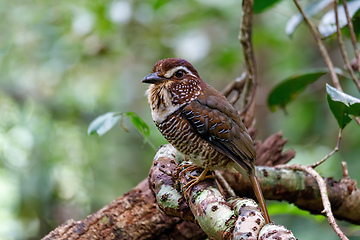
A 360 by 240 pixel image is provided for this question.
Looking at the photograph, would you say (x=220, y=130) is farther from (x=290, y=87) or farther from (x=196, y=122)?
(x=290, y=87)

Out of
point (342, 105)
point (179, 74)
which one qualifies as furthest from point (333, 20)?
point (179, 74)

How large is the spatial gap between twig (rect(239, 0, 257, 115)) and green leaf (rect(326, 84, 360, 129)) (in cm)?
107

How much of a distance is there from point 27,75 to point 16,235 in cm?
191

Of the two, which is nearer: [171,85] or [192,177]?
[192,177]

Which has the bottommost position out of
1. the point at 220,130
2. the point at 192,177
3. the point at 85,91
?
the point at 192,177

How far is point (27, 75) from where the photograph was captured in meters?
5.33

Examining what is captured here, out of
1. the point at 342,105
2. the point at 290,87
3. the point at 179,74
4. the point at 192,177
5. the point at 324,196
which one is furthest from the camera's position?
the point at 290,87

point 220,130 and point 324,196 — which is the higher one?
point 220,130

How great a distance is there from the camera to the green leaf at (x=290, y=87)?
10.9ft

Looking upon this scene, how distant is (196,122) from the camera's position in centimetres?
250

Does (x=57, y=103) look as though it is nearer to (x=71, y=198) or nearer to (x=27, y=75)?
(x=27, y=75)

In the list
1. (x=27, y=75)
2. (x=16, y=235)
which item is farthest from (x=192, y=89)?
(x=27, y=75)

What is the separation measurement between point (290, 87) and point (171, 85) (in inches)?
49.0

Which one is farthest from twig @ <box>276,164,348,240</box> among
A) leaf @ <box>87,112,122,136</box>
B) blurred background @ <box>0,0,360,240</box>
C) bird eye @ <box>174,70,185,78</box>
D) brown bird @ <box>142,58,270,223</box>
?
blurred background @ <box>0,0,360,240</box>
